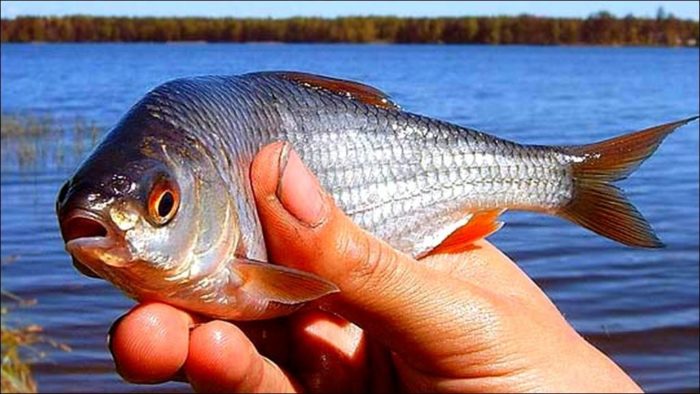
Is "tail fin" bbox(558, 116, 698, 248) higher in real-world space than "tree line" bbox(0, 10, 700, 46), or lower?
higher

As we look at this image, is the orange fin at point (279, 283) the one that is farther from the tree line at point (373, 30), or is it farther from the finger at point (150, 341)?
the tree line at point (373, 30)

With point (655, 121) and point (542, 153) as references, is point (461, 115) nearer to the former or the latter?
point (655, 121)

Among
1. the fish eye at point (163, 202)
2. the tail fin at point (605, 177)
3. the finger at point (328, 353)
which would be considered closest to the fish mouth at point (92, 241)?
the fish eye at point (163, 202)

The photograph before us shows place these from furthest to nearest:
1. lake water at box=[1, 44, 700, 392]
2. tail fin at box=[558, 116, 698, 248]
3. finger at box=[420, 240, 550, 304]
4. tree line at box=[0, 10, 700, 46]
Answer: tree line at box=[0, 10, 700, 46] < lake water at box=[1, 44, 700, 392] < tail fin at box=[558, 116, 698, 248] < finger at box=[420, 240, 550, 304]

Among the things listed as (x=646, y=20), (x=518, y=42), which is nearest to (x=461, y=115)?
(x=646, y=20)

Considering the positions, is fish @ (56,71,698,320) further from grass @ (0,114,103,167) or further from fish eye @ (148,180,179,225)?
grass @ (0,114,103,167)

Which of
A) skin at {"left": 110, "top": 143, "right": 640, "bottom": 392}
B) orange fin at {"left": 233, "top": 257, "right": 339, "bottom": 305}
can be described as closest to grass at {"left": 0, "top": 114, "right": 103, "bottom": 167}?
skin at {"left": 110, "top": 143, "right": 640, "bottom": 392}
